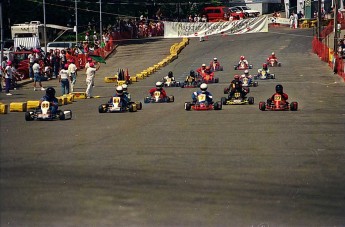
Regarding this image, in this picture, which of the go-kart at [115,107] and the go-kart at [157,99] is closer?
the go-kart at [115,107]

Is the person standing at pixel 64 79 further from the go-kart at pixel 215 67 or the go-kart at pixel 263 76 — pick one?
the go-kart at pixel 215 67

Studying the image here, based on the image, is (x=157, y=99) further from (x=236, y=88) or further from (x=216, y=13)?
(x=216, y=13)

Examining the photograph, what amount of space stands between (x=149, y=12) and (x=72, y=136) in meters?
58.2

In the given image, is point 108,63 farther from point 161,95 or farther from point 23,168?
point 23,168

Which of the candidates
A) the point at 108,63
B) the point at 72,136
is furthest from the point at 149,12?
the point at 72,136

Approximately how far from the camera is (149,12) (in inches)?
2987

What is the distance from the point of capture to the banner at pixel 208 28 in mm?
59438

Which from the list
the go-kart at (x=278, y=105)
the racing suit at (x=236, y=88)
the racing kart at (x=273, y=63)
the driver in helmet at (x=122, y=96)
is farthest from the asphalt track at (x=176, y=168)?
the racing kart at (x=273, y=63)

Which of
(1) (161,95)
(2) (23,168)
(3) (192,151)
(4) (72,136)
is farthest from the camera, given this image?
(1) (161,95)

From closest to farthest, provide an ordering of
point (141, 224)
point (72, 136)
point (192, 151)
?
point (141, 224), point (192, 151), point (72, 136)

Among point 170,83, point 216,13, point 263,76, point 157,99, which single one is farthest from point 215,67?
point 216,13

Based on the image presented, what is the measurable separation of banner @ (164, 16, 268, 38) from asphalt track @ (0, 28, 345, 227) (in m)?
32.9

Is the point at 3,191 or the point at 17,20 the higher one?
the point at 17,20

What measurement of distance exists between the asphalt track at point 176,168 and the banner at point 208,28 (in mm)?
32876
